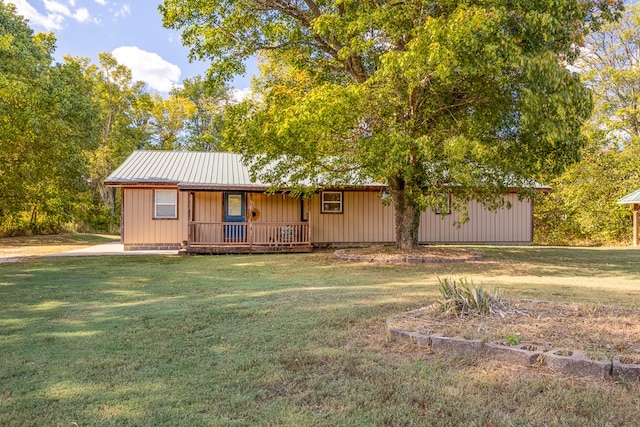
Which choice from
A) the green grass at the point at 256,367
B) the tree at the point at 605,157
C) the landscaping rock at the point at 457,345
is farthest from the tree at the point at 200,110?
the landscaping rock at the point at 457,345

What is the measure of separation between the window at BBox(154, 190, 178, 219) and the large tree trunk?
786 centimetres

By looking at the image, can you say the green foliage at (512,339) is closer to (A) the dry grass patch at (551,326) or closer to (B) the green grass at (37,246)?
(A) the dry grass patch at (551,326)

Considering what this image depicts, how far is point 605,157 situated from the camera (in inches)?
888

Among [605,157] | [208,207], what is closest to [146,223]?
[208,207]

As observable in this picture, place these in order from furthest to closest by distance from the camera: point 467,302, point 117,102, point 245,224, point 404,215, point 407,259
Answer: point 117,102 → point 245,224 → point 404,215 → point 407,259 → point 467,302

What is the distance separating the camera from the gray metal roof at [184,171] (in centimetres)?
1448

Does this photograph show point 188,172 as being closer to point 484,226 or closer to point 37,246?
point 37,246

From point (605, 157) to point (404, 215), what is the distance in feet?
54.5

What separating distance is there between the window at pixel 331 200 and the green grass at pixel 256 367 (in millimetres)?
9516

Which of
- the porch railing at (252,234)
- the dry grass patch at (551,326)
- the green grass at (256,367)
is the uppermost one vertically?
the porch railing at (252,234)

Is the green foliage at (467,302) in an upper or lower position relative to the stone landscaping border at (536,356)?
upper

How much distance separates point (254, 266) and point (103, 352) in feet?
21.5

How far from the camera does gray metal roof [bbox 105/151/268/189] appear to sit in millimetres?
14477

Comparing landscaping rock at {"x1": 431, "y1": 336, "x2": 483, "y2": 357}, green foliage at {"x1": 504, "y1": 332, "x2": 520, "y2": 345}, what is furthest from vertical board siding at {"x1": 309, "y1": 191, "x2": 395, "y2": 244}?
green foliage at {"x1": 504, "y1": 332, "x2": 520, "y2": 345}
